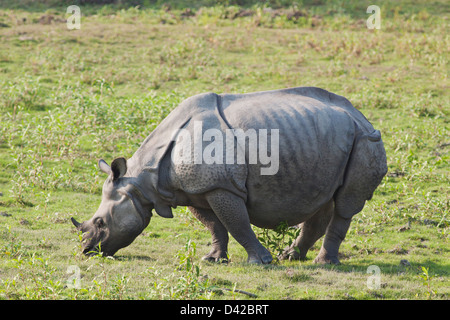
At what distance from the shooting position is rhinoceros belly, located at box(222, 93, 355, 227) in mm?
8062

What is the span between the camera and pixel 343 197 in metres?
8.48

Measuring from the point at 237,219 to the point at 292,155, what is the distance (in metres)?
1.01

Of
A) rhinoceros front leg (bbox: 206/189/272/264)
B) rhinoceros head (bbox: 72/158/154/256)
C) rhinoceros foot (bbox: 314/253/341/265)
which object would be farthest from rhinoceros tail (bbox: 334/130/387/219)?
rhinoceros head (bbox: 72/158/154/256)

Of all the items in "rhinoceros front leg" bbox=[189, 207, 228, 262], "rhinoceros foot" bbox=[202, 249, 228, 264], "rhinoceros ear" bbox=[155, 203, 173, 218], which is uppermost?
"rhinoceros ear" bbox=[155, 203, 173, 218]

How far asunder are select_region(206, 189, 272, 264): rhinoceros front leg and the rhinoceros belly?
0.24 m

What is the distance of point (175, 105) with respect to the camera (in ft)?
49.9

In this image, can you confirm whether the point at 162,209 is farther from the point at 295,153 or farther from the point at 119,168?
the point at 295,153

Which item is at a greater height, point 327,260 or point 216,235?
point 216,235

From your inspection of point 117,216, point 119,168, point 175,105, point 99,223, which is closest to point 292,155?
point 119,168

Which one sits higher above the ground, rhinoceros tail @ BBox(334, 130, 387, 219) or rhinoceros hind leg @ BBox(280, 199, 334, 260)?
rhinoceros tail @ BBox(334, 130, 387, 219)

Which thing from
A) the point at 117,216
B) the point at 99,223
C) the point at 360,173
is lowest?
the point at 99,223

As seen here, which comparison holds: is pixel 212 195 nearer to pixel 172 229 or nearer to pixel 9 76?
pixel 172 229

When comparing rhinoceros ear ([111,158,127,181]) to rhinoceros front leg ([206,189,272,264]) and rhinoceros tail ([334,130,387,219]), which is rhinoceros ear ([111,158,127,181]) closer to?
rhinoceros front leg ([206,189,272,264])
